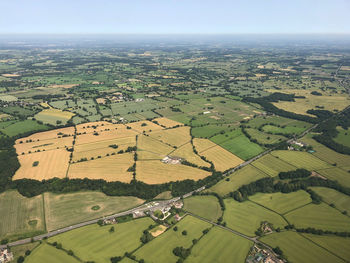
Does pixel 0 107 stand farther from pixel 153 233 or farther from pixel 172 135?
pixel 153 233

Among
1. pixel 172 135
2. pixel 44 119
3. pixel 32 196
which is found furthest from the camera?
pixel 44 119

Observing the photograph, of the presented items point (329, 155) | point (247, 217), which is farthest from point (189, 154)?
point (329, 155)

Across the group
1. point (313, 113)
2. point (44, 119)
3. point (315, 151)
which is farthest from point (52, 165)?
point (313, 113)

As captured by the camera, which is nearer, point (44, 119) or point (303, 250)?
point (303, 250)

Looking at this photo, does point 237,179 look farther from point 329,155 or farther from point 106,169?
point 106,169

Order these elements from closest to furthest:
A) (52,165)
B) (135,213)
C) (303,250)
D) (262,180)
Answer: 1. (303,250)
2. (135,213)
3. (262,180)
4. (52,165)

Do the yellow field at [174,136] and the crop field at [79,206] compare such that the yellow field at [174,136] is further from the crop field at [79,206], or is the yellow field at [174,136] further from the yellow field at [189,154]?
the crop field at [79,206]
